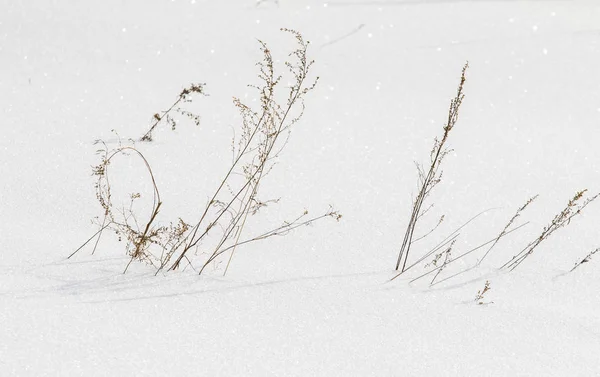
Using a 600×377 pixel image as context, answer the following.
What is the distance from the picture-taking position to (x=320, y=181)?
2.51 meters

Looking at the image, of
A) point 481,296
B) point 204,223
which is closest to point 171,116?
point 204,223

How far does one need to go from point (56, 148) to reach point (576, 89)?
222 cm

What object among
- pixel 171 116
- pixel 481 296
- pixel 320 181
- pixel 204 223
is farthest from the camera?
pixel 171 116

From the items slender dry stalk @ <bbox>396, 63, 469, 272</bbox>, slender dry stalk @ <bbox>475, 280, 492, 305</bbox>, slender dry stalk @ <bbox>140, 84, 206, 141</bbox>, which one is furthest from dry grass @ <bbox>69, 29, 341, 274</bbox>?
slender dry stalk @ <bbox>475, 280, 492, 305</bbox>

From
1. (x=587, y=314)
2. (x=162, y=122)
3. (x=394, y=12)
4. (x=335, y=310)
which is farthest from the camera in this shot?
(x=394, y=12)

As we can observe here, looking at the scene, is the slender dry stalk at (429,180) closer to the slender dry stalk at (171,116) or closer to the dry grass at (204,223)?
the dry grass at (204,223)

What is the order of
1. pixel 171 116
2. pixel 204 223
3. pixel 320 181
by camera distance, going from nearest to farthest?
pixel 204 223, pixel 320 181, pixel 171 116

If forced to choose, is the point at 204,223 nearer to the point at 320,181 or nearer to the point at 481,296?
the point at 320,181

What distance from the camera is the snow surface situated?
5.23ft

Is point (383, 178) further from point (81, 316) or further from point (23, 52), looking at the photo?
point (23, 52)

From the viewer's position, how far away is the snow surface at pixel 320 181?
1.59m

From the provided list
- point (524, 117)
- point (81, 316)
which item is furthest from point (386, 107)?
point (81, 316)

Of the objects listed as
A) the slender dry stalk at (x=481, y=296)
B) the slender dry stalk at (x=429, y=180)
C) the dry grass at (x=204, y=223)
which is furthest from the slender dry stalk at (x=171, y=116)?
the slender dry stalk at (x=481, y=296)

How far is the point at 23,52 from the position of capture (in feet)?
10.3
